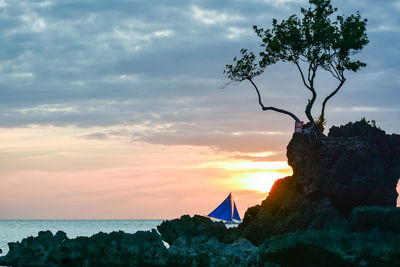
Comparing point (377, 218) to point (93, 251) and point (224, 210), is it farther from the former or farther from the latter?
point (224, 210)

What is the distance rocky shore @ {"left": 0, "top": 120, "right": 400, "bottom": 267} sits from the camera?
3512 cm

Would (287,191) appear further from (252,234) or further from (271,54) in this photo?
(271,54)

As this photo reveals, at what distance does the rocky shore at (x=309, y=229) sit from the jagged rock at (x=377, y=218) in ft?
0.20

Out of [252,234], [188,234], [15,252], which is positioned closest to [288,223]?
[252,234]

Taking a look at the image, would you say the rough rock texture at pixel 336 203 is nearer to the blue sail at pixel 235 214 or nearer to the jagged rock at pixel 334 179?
the jagged rock at pixel 334 179

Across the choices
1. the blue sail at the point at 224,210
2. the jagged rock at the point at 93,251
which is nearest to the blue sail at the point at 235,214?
the blue sail at the point at 224,210

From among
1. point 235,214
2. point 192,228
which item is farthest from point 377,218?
point 235,214

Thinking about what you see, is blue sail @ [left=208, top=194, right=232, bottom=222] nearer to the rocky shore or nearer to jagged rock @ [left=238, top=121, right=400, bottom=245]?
the rocky shore

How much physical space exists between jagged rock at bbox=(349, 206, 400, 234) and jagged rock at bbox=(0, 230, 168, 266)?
11.9 m

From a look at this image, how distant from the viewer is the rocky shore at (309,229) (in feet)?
115

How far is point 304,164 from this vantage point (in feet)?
135

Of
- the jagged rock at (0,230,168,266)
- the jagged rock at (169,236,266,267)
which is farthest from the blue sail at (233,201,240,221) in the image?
the jagged rock at (169,236,266,267)

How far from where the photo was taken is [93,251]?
38656mm

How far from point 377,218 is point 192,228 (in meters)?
14.8
